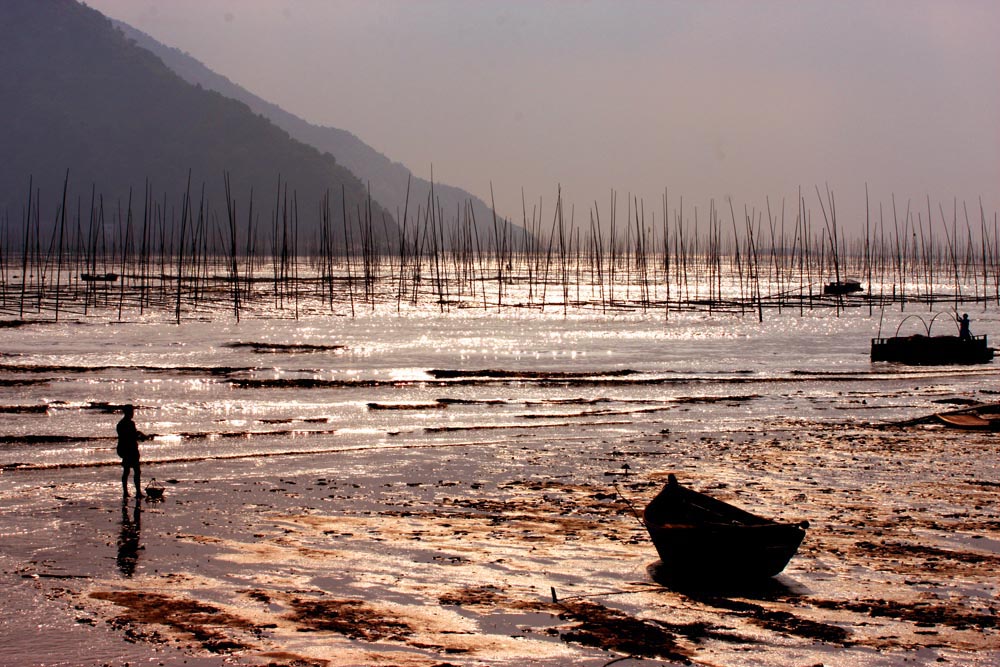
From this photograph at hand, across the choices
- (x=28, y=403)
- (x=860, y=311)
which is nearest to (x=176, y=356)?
(x=28, y=403)

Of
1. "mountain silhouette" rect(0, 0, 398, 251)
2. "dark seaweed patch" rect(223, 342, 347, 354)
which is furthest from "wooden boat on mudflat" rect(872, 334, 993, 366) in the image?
"mountain silhouette" rect(0, 0, 398, 251)

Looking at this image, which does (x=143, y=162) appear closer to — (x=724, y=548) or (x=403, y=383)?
(x=403, y=383)

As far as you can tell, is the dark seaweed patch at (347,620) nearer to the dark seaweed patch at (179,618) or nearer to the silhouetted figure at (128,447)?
the dark seaweed patch at (179,618)

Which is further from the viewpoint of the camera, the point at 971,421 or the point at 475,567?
the point at 971,421

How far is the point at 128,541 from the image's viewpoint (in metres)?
10.9

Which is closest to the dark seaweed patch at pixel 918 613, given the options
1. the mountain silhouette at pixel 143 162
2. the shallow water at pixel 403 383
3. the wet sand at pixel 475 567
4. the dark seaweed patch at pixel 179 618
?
the wet sand at pixel 475 567

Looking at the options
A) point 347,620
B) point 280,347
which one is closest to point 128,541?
point 347,620

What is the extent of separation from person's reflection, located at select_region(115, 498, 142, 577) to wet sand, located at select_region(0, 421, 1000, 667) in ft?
0.14

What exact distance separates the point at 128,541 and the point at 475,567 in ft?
13.6

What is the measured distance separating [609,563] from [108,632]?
4.90 meters

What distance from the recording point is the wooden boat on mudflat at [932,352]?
1294 inches

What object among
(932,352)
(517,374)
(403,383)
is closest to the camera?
(403,383)

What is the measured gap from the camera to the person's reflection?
9.86 m

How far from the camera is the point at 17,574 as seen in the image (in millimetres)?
9602
